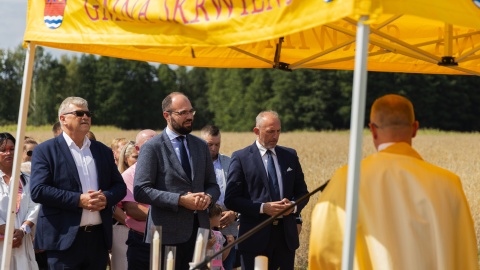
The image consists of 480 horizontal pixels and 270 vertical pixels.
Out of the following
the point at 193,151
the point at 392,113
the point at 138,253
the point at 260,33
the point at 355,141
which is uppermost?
the point at 260,33

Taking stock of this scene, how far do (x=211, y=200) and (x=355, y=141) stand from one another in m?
2.62

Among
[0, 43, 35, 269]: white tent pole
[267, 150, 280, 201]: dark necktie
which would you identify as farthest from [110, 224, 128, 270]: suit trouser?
[0, 43, 35, 269]: white tent pole

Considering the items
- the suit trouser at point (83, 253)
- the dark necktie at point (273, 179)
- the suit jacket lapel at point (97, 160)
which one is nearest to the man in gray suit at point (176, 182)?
the suit jacket lapel at point (97, 160)

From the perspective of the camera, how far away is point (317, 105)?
77.7 metres

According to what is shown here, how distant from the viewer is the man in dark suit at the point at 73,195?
6.56 m

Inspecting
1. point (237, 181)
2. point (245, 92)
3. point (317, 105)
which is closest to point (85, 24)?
point (237, 181)

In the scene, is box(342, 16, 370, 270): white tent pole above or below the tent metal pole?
below

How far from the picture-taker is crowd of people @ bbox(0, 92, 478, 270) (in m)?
4.73

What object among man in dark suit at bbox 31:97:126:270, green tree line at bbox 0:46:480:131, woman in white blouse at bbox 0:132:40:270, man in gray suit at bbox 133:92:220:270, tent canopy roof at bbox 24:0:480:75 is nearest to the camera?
tent canopy roof at bbox 24:0:480:75

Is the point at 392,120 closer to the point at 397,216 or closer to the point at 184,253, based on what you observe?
the point at 397,216

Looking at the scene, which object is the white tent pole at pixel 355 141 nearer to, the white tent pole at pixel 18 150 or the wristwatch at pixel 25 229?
the white tent pole at pixel 18 150

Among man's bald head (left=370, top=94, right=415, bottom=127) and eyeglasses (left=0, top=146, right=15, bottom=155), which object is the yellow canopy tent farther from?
eyeglasses (left=0, top=146, right=15, bottom=155)

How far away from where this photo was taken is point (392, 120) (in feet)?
16.0

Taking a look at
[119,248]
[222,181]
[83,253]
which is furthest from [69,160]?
[222,181]
